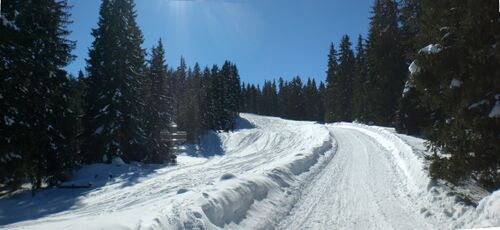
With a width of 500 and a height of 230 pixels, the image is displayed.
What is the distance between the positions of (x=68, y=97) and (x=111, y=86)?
17.4 ft

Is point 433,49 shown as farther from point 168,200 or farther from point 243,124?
point 243,124

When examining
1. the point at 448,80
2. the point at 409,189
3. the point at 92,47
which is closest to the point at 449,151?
the point at 448,80

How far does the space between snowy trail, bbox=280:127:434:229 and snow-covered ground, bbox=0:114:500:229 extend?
0.02 metres

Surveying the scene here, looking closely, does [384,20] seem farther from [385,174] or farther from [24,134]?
[24,134]

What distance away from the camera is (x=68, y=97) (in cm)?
1731

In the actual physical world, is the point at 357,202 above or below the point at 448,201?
below

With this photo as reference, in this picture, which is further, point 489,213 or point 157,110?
point 157,110

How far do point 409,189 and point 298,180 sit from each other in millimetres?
3637

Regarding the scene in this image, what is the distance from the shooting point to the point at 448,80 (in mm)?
8695

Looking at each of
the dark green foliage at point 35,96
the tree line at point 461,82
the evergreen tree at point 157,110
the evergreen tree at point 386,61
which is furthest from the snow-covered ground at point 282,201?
the evergreen tree at point 386,61

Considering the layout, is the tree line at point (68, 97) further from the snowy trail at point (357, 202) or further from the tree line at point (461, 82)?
the tree line at point (461, 82)

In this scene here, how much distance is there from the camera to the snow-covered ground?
6547 millimetres

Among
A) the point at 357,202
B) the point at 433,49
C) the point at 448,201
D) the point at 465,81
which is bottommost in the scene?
the point at 357,202

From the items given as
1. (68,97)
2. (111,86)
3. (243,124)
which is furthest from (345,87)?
(68,97)
